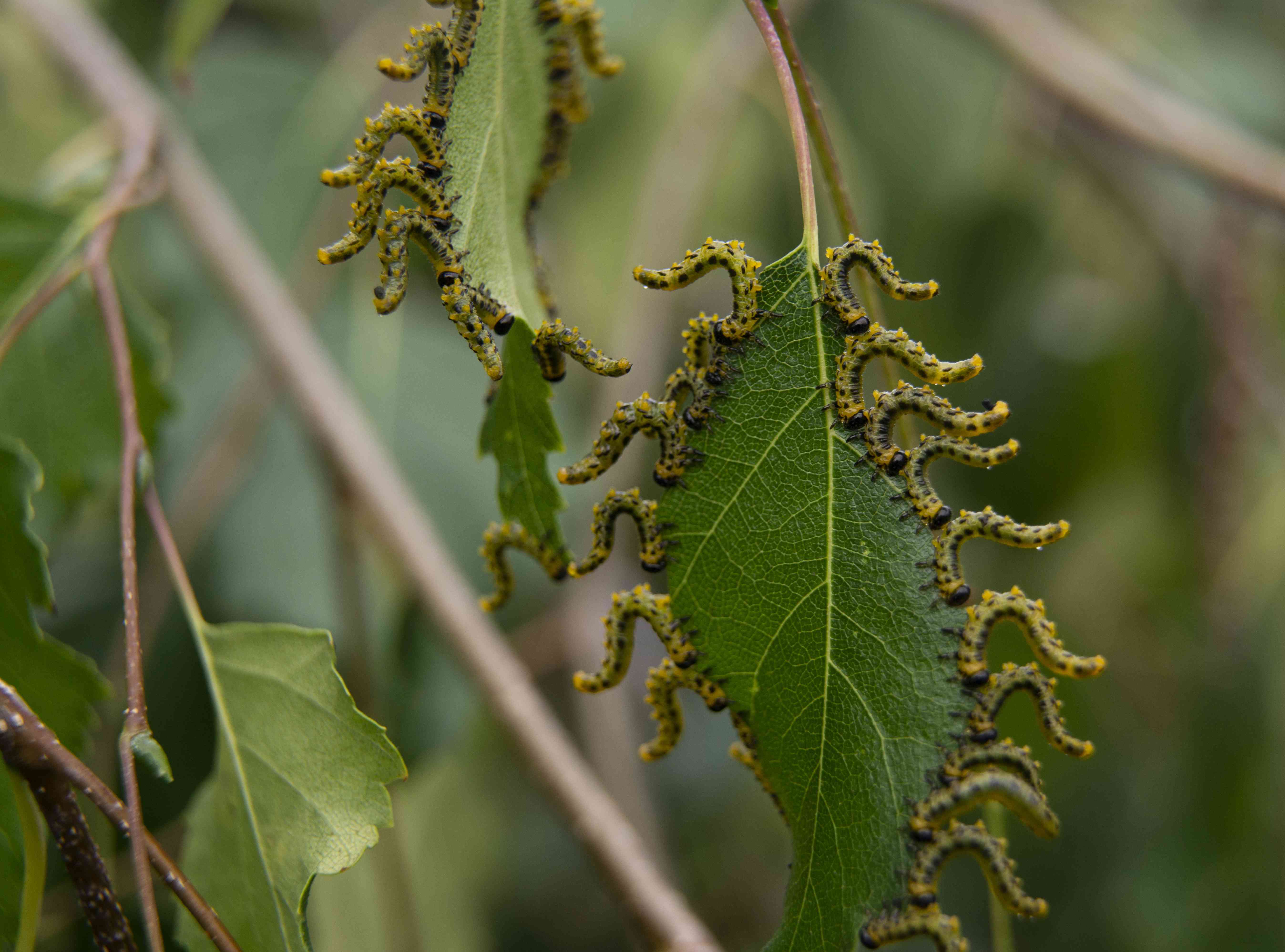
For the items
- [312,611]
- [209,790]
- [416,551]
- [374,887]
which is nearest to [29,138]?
[312,611]

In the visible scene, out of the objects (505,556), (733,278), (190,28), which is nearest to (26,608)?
(505,556)

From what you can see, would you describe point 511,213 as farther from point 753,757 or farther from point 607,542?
point 753,757

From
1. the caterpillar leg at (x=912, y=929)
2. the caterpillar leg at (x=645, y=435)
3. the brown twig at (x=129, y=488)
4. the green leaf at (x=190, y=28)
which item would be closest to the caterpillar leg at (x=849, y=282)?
the caterpillar leg at (x=645, y=435)

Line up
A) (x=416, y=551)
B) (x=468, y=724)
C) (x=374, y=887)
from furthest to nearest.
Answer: (x=374, y=887) < (x=468, y=724) < (x=416, y=551)

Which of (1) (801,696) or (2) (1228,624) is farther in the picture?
(2) (1228,624)

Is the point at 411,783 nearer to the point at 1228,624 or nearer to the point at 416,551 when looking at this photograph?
the point at 416,551

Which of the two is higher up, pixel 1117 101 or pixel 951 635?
pixel 1117 101

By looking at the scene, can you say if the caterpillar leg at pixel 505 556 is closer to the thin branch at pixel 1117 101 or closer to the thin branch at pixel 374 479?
the thin branch at pixel 374 479
